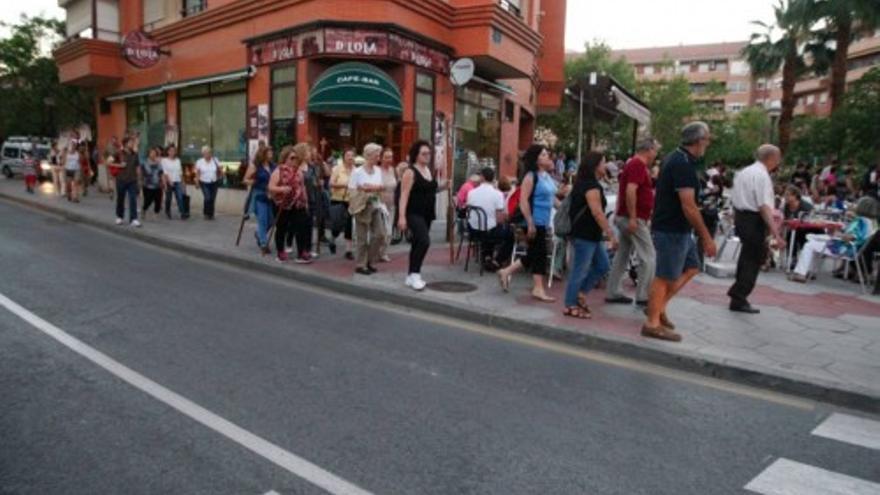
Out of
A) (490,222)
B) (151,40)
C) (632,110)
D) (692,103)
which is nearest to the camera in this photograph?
(490,222)

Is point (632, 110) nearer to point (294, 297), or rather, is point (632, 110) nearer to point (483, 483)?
point (294, 297)

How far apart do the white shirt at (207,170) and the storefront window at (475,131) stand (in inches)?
231

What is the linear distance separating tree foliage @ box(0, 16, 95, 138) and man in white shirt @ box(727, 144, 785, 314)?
32781 mm

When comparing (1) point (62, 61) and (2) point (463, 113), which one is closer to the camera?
(2) point (463, 113)

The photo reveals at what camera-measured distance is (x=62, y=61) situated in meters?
23.6

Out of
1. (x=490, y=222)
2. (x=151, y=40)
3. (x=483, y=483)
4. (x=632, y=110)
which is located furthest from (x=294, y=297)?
(x=151, y=40)

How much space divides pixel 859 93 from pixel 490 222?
21302 mm

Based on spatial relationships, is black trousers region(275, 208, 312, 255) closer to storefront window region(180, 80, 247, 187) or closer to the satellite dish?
the satellite dish

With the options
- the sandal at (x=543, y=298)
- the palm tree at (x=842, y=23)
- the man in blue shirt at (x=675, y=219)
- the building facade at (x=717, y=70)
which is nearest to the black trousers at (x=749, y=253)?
the man in blue shirt at (x=675, y=219)

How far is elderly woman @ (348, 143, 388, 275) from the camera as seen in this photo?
29.0 ft

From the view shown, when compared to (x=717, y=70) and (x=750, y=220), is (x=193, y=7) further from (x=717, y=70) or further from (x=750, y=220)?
(x=717, y=70)

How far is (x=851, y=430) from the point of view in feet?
14.2

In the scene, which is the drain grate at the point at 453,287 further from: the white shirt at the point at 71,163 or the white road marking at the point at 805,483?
the white shirt at the point at 71,163

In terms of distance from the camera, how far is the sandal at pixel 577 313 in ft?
22.2
